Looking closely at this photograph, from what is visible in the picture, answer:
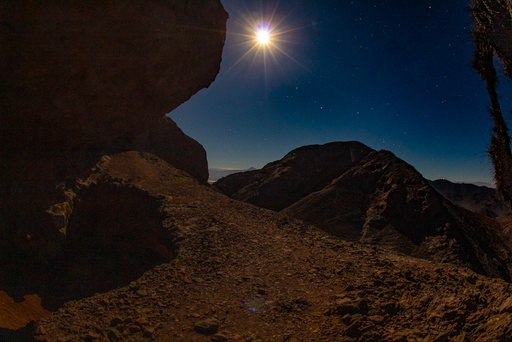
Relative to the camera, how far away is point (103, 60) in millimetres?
14281

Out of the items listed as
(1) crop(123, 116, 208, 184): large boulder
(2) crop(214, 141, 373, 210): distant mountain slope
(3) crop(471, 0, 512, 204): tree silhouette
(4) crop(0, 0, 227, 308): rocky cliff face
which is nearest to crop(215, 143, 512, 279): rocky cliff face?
(2) crop(214, 141, 373, 210): distant mountain slope

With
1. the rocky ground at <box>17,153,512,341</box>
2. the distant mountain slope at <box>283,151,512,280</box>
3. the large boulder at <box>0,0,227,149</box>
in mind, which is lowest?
the rocky ground at <box>17,153,512,341</box>

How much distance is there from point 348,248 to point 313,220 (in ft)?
58.5

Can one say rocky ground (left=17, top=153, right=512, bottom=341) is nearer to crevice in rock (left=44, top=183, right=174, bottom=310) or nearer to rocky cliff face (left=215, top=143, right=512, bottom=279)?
crevice in rock (left=44, top=183, right=174, bottom=310)

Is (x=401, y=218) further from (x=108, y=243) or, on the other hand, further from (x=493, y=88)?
(x=108, y=243)

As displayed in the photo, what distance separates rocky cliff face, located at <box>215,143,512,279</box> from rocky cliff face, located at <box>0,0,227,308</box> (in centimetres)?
1876

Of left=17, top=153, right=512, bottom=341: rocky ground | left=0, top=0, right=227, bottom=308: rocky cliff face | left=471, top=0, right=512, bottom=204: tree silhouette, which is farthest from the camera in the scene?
left=0, top=0, right=227, bottom=308: rocky cliff face

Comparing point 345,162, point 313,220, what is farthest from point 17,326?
point 345,162

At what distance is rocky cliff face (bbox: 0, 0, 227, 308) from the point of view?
11211 millimetres

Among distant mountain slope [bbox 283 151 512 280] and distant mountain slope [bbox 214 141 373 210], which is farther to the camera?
distant mountain slope [bbox 214 141 373 210]

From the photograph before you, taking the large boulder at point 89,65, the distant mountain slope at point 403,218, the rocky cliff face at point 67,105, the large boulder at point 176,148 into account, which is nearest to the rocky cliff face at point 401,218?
the distant mountain slope at point 403,218

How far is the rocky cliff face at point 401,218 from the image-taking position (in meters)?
23.0

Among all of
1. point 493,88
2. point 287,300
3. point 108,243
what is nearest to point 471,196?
point 493,88

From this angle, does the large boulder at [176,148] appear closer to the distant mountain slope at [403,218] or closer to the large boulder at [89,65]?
the large boulder at [89,65]
